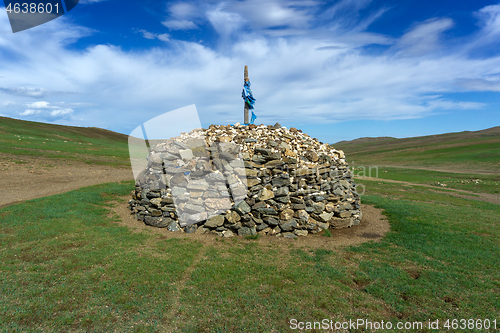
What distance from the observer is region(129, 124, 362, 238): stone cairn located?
943 cm

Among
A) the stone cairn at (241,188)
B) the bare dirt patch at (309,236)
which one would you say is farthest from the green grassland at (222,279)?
the stone cairn at (241,188)

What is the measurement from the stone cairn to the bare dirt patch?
11.4 inches

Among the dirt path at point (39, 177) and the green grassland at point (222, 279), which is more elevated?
the dirt path at point (39, 177)

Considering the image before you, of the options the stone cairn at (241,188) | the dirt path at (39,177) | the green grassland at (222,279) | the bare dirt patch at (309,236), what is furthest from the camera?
the dirt path at (39,177)

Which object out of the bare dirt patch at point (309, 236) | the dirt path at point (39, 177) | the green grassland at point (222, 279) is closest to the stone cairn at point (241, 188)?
the bare dirt patch at point (309, 236)

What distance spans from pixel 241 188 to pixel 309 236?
10.9 ft

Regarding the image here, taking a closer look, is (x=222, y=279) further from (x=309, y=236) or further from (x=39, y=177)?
(x=39, y=177)

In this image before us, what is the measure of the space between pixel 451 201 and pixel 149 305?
21164 millimetres

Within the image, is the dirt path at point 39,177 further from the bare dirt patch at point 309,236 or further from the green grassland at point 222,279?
the bare dirt patch at point 309,236

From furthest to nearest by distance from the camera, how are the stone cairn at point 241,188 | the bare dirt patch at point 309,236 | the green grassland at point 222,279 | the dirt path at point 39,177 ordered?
the dirt path at point 39,177, the stone cairn at point 241,188, the bare dirt patch at point 309,236, the green grassland at point 222,279

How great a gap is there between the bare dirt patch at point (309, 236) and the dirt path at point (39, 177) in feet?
24.7

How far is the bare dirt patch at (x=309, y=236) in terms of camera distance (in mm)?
8844

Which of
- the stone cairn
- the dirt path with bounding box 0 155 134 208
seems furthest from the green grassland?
the dirt path with bounding box 0 155 134 208

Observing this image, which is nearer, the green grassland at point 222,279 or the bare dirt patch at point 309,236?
the green grassland at point 222,279
